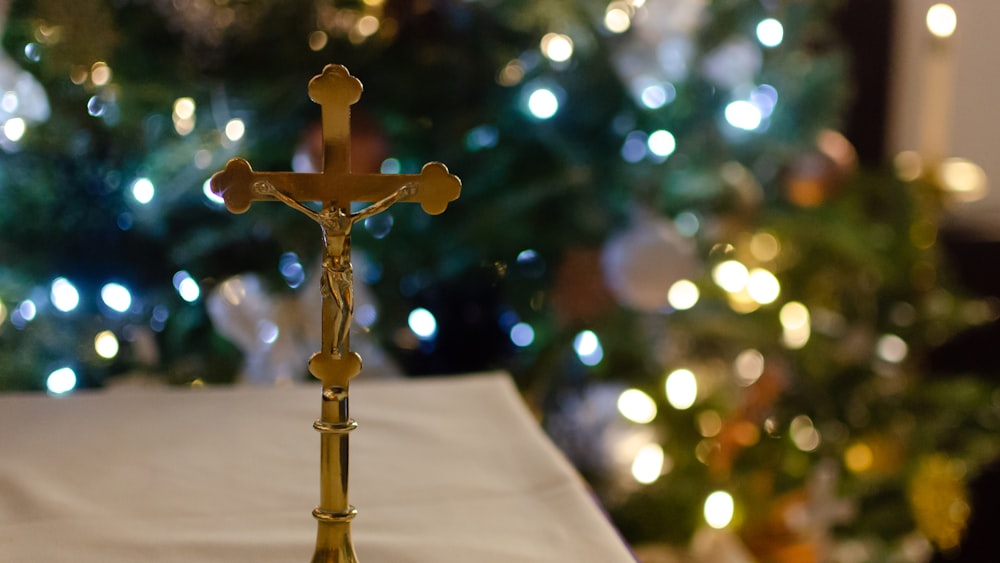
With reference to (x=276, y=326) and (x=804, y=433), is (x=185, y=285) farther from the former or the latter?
(x=804, y=433)

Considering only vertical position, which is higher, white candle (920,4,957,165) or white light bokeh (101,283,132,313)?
white candle (920,4,957,165)

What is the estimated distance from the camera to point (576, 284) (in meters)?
1.39

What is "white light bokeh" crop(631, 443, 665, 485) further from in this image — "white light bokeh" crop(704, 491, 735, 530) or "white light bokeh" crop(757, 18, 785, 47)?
"white light bokeh" crop(757, 18, 785, 47)

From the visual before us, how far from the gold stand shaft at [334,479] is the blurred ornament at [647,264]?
2.85 ft

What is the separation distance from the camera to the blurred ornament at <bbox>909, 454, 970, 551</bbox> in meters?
1.66

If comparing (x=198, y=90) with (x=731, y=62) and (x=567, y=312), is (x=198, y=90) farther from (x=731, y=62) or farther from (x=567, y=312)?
(x=731, y=62)

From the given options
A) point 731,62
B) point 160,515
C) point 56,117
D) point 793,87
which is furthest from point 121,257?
point 793,87

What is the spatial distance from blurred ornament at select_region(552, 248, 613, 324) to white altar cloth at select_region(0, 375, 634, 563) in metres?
0.53

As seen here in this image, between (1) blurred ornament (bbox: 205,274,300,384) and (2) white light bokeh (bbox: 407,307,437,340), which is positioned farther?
(2) white light bokeh (bbox: 407,307,437,340)

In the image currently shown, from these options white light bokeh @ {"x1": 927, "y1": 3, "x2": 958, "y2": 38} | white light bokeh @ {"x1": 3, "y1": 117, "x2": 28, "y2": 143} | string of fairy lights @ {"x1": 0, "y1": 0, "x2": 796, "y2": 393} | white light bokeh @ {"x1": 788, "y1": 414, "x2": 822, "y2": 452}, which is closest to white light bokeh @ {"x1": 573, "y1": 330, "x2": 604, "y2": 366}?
string of fairy lights @ {"x1": 0, "y1": 0, "x2": 796, "y2": 393}

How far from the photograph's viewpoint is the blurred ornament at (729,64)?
1409mm

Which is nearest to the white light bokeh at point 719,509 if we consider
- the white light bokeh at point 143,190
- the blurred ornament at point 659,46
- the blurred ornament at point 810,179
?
the blurred ornament at point 810,179

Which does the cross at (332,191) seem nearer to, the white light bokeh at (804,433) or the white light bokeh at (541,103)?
the white light bokeh at (541,103)

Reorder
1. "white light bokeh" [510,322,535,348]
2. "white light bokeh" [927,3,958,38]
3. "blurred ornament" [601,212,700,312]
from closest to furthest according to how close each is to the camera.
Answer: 1. "blurred ornament" [601,212,700,312]
2. "white light bokeh" [510,322,535,348]
3. "white light bokeh" [927,3,958,38]
